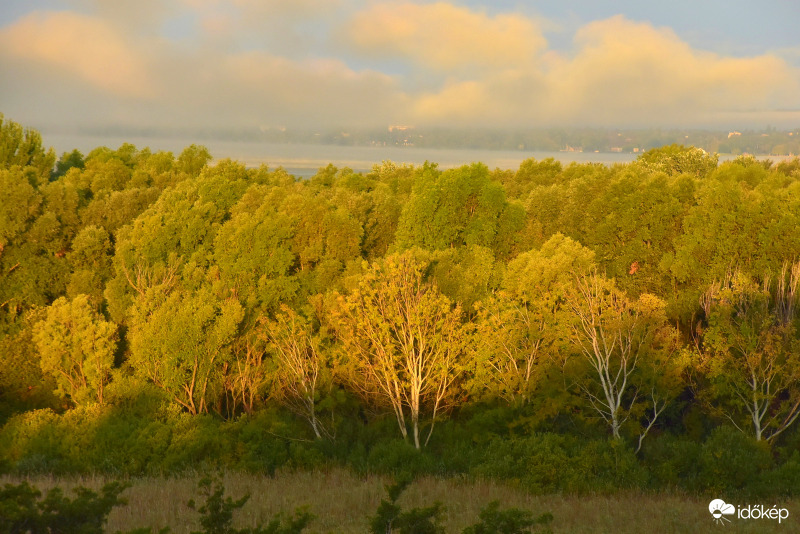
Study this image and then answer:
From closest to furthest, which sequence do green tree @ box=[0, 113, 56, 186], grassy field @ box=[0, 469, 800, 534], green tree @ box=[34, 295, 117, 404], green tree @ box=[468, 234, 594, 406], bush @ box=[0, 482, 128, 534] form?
bush @ box=[0, 482, 128, 534] < grassy field @ box=[0, 469, 800, 534] < green tree @ box=[468, 234, 594, 406] < green tree @ box=[34, 295, 117, 404] < green tree @ box=[0, 113, 56, 186]

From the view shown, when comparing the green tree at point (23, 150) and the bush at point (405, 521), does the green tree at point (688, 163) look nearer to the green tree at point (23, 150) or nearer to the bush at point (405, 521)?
the green tree at point (23, 150)

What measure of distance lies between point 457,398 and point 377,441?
226 inches

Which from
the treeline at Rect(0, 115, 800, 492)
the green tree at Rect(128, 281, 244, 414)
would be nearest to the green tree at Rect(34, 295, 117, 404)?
the treeline at Rect(0, 115, 800, 492)

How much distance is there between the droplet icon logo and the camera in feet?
66.4

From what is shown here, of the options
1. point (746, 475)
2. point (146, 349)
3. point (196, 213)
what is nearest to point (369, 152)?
point (196, 213)

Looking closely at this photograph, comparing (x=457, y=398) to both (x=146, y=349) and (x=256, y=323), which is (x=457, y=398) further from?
(x=146, y=349)

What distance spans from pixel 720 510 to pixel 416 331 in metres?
14.3

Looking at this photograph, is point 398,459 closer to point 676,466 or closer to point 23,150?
point 676,466

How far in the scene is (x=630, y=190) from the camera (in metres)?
44.5

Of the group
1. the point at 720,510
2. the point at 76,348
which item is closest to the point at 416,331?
the point at 720,510

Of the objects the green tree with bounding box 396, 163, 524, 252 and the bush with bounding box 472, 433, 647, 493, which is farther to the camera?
the green tree with bounding box 396, 163, 524, 252

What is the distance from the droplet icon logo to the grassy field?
9.1 inches

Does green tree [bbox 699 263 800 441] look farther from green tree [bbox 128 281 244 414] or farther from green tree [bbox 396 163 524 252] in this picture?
green tree [bbox 128 281 244 414]

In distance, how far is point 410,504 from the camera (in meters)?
21.5
